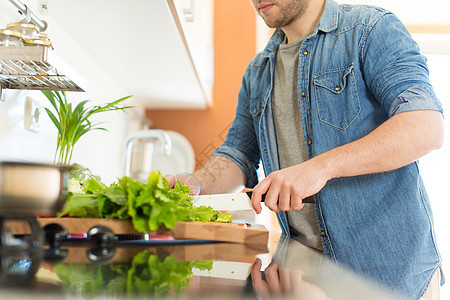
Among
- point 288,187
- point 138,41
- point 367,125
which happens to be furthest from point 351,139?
point 138,41

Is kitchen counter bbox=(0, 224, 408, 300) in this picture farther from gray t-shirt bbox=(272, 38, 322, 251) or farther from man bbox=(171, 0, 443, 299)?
gray t-shirt bbox=(272, 38, 322, 251)

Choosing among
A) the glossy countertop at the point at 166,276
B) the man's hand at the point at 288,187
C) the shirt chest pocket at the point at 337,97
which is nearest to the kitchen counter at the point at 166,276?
the glossy countertop at the point at 166,276

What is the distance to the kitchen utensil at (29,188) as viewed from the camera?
43cm

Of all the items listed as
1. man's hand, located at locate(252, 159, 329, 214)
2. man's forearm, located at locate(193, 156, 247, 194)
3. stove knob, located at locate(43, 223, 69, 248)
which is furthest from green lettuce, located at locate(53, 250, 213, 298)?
man's forearm, located at locate(193, 156, 247, 194)

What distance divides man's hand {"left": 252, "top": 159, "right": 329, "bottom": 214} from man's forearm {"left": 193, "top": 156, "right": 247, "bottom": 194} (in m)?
0.41

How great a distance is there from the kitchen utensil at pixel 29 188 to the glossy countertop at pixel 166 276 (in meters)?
0.05

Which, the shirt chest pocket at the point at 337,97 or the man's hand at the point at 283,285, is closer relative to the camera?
the man's hand at the point at 283,285

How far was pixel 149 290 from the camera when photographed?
354 millimetres

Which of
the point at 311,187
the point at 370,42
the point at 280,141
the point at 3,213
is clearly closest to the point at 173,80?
the point at 280,141

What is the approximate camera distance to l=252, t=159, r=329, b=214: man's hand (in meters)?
0.84

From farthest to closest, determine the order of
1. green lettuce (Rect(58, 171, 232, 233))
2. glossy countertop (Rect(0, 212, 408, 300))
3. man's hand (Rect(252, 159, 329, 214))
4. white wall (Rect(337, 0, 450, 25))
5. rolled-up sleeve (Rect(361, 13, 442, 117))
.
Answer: white wall (Rect(337, 0, 450, 25)) < rolled-up sleeve (Rect(361, 13, 442, 117)) < man's hand (Rect(252, 159, 329, 214)) < green lettuce (Rect(58, 171, 232, 233)) < glossy countertop (Rect(0, 212, 408, 300))

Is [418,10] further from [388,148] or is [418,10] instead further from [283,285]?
[283,285]

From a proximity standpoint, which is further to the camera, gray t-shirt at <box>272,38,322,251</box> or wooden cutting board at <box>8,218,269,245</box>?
gray t-shirt at <box>272,38,322,251</box>

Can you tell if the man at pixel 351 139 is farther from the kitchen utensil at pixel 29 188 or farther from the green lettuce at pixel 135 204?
the kitchen utensil at pixel 29 188
